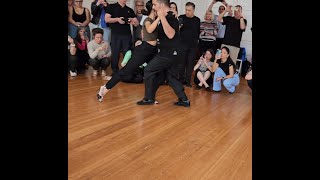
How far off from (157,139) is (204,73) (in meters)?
2.63

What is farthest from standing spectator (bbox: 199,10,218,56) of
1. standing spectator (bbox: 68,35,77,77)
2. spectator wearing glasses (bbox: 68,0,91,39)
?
standing spectator (bbox: 68,35,77,77)

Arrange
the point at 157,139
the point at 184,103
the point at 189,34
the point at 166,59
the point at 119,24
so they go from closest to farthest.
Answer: the point at 157,139, the point at 166,59, the point at 184,103, the point at 189,34, the point at 119,24

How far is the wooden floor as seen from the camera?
1894mm

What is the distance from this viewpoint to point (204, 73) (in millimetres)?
4883

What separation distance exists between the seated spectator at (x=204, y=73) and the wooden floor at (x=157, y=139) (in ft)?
2.48

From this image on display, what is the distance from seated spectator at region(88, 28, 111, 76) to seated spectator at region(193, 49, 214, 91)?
1648 mm

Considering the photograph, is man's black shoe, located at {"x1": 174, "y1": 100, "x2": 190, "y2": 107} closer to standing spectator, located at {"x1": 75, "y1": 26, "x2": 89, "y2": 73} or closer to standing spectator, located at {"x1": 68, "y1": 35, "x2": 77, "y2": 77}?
standing spectator, located at {"x1": 68, "y1": 35, "x2": 77, "y2": 77}

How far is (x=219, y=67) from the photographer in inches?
187

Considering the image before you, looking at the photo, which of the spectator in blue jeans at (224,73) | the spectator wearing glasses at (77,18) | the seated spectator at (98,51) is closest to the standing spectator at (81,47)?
the spectator wearing glasses at (77,18)

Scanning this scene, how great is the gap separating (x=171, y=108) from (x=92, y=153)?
1519 mm

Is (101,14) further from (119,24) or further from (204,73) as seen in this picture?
(204,73)

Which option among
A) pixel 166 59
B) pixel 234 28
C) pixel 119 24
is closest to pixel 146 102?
pixel 166 59
